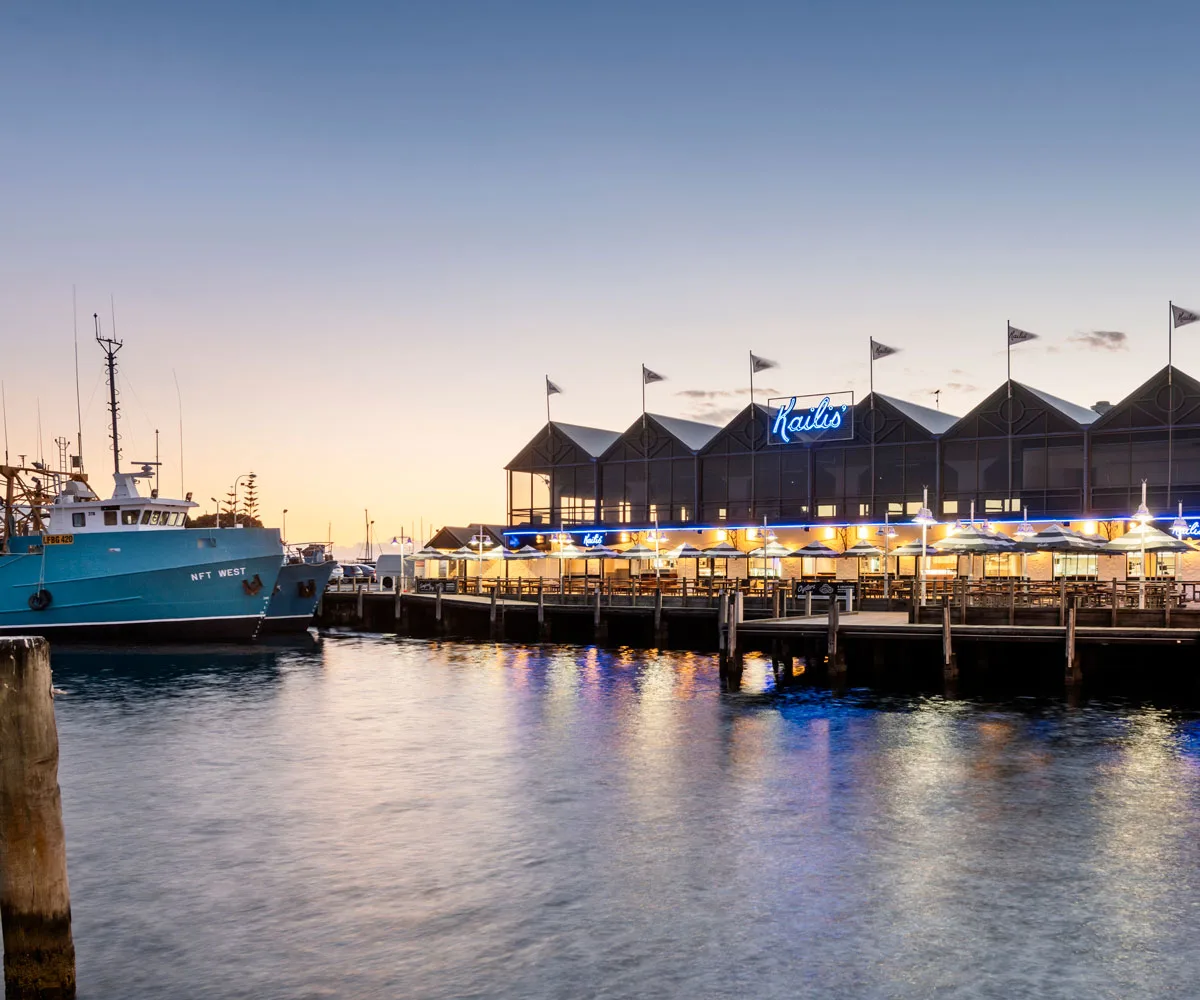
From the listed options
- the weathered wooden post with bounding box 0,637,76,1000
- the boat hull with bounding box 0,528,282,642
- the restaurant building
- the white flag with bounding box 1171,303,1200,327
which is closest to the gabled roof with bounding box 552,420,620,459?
the restaurant building

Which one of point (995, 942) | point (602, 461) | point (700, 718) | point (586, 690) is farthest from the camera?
point (602, 461)

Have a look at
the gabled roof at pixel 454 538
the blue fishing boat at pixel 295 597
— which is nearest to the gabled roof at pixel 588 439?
the gabled roof at pixel 454 538

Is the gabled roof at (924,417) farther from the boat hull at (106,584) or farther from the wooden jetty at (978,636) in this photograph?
the boat hull at (106,584)

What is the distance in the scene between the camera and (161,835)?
1725 centimetres

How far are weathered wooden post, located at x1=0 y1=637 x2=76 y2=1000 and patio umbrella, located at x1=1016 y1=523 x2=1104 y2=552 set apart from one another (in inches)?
1336

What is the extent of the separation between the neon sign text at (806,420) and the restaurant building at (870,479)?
0.08 metres

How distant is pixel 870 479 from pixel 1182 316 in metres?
17.4

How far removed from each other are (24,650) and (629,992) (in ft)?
21.8

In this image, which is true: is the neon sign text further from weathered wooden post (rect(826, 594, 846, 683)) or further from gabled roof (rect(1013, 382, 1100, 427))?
weathered wooden post (rect(826, 594, 846, 683))

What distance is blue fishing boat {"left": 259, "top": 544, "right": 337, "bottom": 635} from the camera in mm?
61156

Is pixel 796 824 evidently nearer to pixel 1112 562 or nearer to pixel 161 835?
pixel 161 835

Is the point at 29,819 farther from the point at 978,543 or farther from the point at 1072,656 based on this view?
the point at 978,543

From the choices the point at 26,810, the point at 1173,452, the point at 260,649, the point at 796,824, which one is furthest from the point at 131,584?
the point at 1173,452

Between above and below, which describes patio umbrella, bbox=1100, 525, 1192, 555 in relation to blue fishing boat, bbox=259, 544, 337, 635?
above
